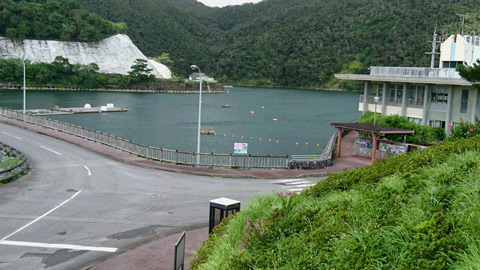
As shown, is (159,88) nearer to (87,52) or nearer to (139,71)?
(139,71)

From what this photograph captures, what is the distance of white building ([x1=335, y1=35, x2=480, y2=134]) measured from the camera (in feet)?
135

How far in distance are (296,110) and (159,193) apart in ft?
312

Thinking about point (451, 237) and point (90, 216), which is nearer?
point (451, 237)

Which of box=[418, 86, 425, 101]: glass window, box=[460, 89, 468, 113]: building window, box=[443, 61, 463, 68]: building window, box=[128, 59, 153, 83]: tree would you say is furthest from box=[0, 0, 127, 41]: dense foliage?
box=[460, 89, 468, 113]: building window

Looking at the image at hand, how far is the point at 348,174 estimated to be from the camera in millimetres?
13742

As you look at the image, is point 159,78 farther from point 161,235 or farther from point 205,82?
point 161,235

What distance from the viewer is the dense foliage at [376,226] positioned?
7.67m

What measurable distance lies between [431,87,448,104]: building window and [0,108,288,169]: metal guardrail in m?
16.4

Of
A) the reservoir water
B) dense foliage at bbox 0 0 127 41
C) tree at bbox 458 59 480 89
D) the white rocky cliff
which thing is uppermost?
dense foliage at bbox 0 0 127 41

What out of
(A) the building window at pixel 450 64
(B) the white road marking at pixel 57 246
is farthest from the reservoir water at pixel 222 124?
(B) the white road marking at pixel 57 246

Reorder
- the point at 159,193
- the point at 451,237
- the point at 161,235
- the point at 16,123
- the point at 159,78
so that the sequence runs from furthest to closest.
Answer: the point at 159,78 → the point at 16,123 → the point at 159,193 → the point at 161,235 → the point at 451,237

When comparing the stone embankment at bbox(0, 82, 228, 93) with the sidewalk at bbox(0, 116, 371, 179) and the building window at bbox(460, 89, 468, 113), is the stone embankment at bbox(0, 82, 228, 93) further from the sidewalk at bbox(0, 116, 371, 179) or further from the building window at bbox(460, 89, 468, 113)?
the building window at bbox(460, 89, 468, 113)

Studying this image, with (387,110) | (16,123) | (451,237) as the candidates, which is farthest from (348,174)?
(16,123)

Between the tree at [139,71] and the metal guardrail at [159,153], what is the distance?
113m
